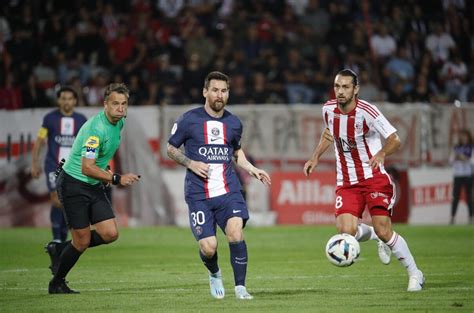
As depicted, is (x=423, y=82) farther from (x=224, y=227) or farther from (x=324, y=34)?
(x=224, y=227)

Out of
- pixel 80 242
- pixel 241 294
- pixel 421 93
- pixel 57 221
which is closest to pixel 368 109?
pixel 241 294

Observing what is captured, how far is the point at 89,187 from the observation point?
10898mm

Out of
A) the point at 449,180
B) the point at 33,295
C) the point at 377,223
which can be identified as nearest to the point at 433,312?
the point at 377,223

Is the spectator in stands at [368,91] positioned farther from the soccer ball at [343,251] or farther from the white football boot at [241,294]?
the white football boot at [241,294]

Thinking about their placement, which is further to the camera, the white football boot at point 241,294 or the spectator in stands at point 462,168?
the spectator in stands at point 462,168

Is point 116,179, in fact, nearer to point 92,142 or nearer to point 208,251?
point 92,142

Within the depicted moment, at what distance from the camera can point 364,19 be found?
2625 cm

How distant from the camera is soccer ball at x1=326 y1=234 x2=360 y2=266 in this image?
1016 cm

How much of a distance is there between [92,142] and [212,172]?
131 cm

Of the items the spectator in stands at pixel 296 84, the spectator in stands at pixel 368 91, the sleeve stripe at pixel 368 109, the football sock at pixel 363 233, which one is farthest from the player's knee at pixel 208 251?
the spectator in stands at pixel 368 91

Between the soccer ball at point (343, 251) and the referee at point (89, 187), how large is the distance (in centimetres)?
234

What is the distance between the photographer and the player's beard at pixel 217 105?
33.9 feet

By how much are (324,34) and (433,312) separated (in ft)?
57.0

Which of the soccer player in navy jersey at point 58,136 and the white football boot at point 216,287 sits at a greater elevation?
the soccer player in navy jersey at point 58,136
